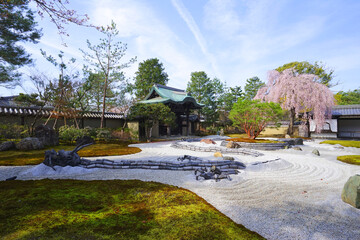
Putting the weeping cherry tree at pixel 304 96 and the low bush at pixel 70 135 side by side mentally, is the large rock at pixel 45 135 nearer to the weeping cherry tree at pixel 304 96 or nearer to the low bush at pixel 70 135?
the low bush at pixel 70 135

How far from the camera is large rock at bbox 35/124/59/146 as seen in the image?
11.8 metres

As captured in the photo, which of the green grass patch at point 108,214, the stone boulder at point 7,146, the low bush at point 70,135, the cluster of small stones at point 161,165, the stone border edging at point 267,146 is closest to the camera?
the green grass patch at point 108,214

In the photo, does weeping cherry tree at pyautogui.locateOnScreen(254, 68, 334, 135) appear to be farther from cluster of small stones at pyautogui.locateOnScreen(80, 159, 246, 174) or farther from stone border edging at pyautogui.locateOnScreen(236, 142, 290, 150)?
cluster of small stones at pyautogui.locateOnScreen(80, 159, 246, 174)

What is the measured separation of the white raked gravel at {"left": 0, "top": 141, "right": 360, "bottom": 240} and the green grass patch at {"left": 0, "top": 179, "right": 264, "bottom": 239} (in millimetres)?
527

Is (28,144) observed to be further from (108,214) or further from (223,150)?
(223,150)

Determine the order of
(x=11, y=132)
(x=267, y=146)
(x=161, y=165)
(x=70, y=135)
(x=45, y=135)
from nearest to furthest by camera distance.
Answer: (x=161, y=165), (x=267, y=146), (x=45, y=135), (x=70, y=135), (x=11, y=132)

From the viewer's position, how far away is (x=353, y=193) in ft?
11.5

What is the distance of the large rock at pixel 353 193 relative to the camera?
3.43 metres

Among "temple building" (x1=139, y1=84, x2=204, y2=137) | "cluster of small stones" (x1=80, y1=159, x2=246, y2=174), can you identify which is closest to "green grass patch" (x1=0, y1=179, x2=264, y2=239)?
"cluster of small stones" (x1=80, y1=159, x2=246, y2=174)

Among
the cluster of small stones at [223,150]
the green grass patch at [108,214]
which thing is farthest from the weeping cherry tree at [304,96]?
the green grass patch at [108,214]

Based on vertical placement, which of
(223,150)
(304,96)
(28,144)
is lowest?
(223,150)

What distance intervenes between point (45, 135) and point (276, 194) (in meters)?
13.6

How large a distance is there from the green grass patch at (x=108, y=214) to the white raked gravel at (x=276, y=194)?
527mm

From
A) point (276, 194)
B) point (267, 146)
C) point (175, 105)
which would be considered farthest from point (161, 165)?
point (175, 105)
